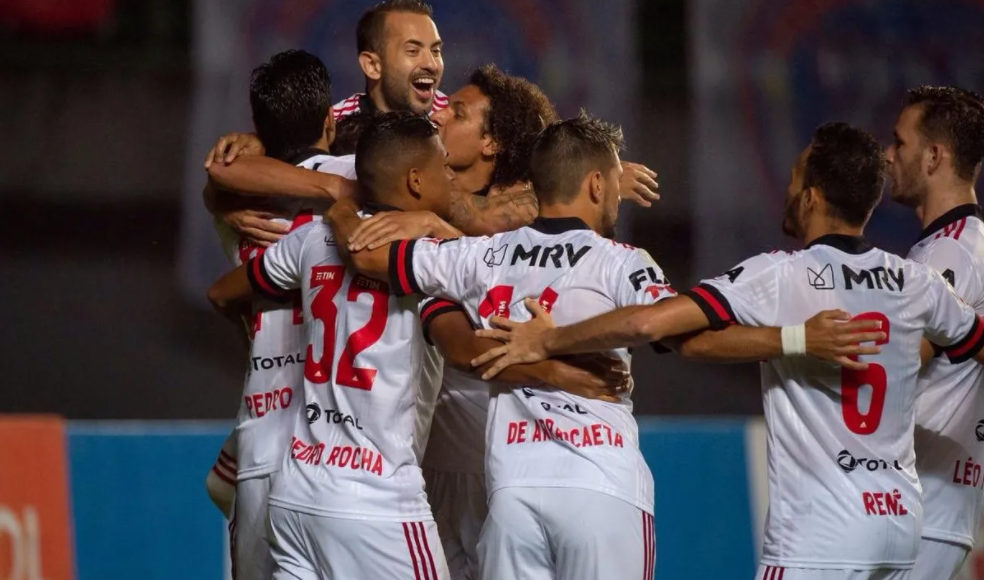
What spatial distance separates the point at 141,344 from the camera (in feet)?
23.5

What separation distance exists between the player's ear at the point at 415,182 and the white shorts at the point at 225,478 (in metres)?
1.15

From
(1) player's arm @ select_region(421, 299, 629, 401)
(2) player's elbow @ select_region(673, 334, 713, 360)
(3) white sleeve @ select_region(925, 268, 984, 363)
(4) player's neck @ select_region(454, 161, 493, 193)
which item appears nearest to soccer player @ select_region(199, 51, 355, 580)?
(4) player's neck @ select_region(454, 161, 493, 193)

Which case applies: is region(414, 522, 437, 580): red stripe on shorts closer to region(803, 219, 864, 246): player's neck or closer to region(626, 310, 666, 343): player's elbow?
region(626, 310, 666, 343): player's elbow

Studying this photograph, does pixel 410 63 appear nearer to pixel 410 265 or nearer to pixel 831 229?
pixel 410 265

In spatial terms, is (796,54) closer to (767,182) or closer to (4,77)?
(767,182)

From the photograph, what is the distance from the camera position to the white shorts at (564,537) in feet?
10.7

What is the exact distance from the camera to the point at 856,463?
3.46 meters

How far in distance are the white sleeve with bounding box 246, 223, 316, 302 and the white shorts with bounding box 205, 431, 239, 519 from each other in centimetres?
67

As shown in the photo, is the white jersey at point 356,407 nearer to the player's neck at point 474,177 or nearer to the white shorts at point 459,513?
the white shorts at point 459,513

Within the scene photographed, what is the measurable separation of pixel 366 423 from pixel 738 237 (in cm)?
421

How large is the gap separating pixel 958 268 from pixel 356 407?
1.79 m

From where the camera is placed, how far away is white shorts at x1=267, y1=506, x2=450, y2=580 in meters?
3.43

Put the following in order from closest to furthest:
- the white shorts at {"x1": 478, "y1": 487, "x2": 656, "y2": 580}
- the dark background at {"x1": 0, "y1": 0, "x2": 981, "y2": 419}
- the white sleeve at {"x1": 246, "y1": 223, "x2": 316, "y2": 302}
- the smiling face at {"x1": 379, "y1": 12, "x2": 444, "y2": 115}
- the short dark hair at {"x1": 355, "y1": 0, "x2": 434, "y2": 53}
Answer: the white shorts at {"x1": 478, "y1": 487, "x2": 656, "y2": 580}
the white sleeve at {"x1": 246, "y1": 223, "x2": 316, "y2": 302}
the smiling face at {"x1": 379, "y1": 12, "x2": 444, "y2": 115}
the short dark hair at {"x1": 355, "y1": 0, "x2": 434, "y2": 53}
the dark background at {"x1": 0, "y1": 0, "x2": 981, "y2": 419}

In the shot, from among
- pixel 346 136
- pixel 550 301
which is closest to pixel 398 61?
pixel 346 136
